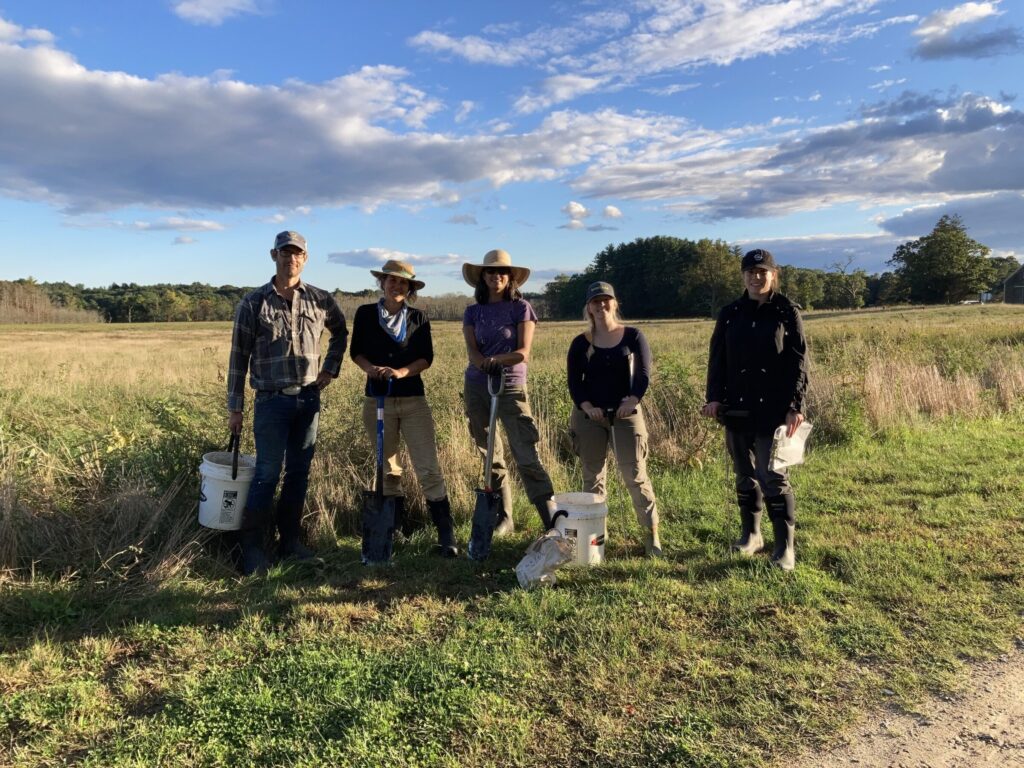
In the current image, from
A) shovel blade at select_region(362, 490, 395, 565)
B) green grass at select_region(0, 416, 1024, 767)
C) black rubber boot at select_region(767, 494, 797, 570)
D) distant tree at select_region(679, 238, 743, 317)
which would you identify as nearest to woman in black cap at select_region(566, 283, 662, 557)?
green grass at select_region(0, 416, 1024, 767)

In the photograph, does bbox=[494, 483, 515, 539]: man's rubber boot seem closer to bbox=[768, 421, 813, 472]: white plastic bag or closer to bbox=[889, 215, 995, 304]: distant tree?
bbox=[768, 421, 813, 472]: white plastic bag

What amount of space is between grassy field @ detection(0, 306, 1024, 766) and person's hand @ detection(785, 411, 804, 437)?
0.93 meters

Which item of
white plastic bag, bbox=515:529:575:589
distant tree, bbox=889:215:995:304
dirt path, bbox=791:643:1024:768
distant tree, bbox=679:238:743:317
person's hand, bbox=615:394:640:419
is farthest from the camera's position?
distant tree, bbox=679:238:743:317

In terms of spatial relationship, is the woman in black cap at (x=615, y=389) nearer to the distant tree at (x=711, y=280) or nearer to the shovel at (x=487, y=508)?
the shovel at (x=487, y=508)

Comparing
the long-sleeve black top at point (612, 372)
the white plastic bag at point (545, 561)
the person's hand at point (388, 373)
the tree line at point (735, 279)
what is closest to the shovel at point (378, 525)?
the person's hand at point (388, 373)

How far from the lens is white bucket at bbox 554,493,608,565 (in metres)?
4.42

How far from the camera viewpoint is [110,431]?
584cm

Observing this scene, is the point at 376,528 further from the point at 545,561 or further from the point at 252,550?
the point at 545,561

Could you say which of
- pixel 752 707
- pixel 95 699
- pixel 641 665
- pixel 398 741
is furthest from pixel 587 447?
pixel 95 699

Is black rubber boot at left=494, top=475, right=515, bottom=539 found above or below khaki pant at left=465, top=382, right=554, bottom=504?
below

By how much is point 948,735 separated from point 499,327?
3433 millimetres

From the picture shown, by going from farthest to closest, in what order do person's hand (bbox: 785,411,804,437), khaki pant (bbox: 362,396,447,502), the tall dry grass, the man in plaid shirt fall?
khaki pant (bbox: 362,396,447,502) < the man in plaid shirt < the tall dry grass < person's hand (bbox: 785,411,804,437)

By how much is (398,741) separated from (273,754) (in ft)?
1.61

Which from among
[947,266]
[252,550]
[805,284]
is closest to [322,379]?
[252,550]
